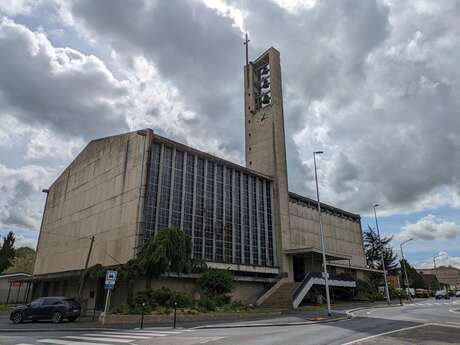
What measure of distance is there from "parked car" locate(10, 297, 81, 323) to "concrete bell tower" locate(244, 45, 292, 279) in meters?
23.6

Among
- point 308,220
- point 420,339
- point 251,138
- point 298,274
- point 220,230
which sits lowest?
point 420,339

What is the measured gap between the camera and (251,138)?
48.2 metres

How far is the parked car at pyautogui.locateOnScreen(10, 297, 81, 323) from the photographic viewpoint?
22188 millimetres

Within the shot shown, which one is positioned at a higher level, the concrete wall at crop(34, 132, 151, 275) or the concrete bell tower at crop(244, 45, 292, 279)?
the concrete bell tower at crop(244, 45, 292, 279)

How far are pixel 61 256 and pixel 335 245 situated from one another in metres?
36.7

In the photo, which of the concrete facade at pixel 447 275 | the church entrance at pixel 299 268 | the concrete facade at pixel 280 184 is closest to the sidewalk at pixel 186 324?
the concrete facade at pixel 280 184

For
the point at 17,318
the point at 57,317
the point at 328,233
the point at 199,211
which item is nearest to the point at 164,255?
the point at 57,317

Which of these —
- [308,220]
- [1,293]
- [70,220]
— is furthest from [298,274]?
[1,293]

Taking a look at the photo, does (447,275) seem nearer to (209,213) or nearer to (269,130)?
(269,130)

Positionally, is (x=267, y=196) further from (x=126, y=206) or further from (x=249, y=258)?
(x=126, y=206)

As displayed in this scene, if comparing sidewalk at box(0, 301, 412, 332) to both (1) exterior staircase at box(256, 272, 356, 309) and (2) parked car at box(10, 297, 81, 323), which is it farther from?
(1) exterior staircase at box(256, 272, 356, 309)

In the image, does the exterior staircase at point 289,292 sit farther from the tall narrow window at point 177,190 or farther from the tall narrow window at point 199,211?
the tall narrow window at point 177,190

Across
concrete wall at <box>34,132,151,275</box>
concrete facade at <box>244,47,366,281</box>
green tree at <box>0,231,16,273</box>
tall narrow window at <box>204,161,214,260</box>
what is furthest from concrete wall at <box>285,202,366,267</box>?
green tree at <box>0,231,16,273</box>

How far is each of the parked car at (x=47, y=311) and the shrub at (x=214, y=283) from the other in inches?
396
